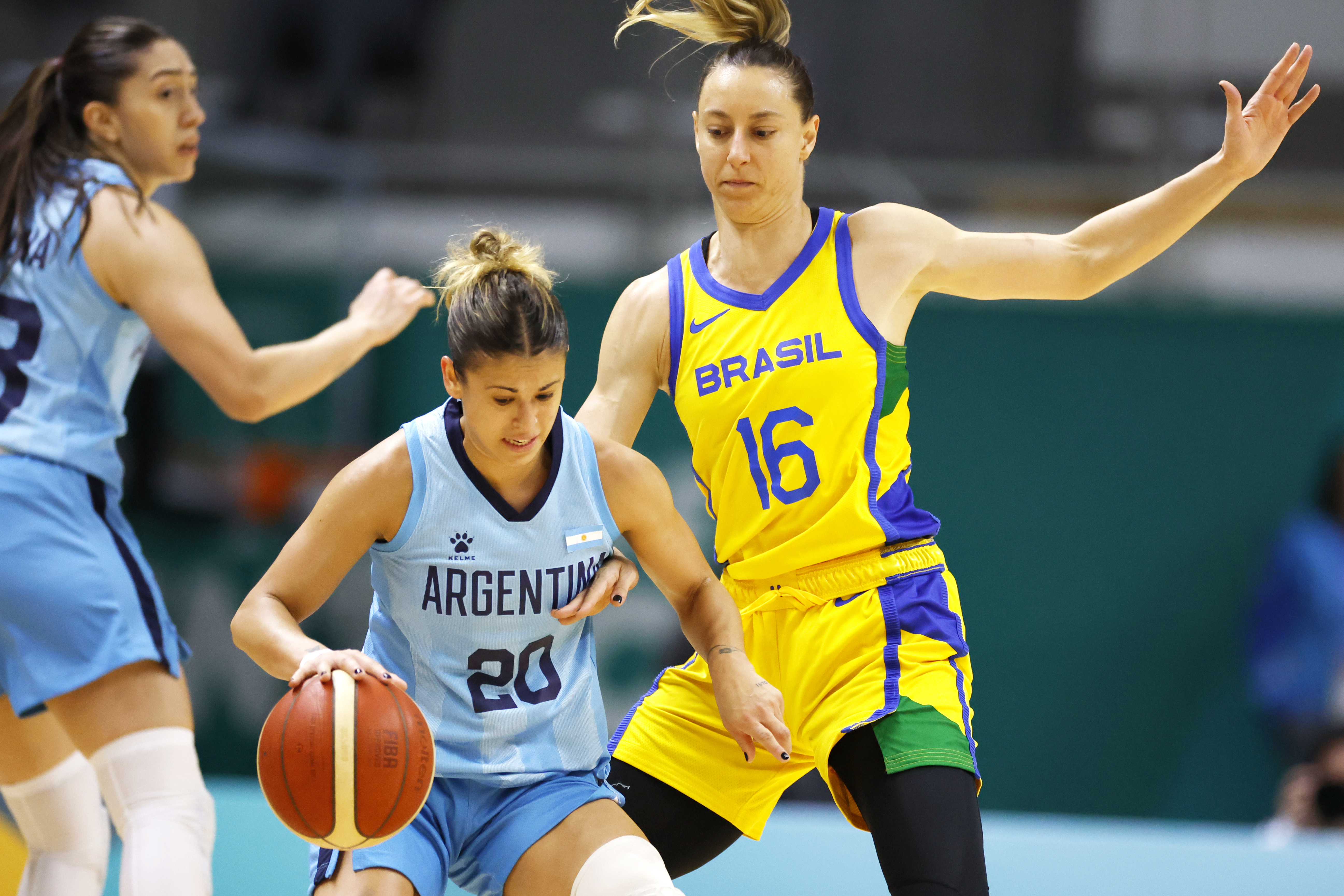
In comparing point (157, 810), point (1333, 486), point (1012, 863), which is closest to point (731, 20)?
point (157, 810)

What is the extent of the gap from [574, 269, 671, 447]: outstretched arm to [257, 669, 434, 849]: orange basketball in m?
0.88

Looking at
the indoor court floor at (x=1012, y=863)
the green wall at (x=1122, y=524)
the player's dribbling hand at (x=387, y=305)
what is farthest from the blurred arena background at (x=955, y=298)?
the player's dribbling hand at (x=387, y=305)

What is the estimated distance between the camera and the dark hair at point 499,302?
2.36 meters

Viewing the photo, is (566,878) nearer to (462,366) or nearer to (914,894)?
(914,894)

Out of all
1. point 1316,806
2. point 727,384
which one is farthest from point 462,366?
point 1316,806

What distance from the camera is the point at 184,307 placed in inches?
103

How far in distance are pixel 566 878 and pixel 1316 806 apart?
3992 mm

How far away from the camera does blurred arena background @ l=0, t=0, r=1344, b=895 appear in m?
6.19

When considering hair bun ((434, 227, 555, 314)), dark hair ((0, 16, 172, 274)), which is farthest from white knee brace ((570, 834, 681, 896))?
dark hair ((0, 16, 172, 274))

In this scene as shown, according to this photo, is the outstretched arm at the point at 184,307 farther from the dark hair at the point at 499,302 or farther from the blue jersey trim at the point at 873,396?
the blue jersey trim at the point at 873,396

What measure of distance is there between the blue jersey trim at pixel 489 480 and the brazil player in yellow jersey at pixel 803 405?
41cm

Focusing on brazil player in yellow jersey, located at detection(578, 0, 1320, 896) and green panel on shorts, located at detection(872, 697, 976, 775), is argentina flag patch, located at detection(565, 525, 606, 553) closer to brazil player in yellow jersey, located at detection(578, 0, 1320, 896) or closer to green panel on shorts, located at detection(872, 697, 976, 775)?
brazil player in yellow jersey, located at detection(578, 0, 1320, 896)

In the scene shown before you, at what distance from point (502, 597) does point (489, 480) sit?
8.3 inches

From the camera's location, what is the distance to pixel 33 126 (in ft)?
9.25
